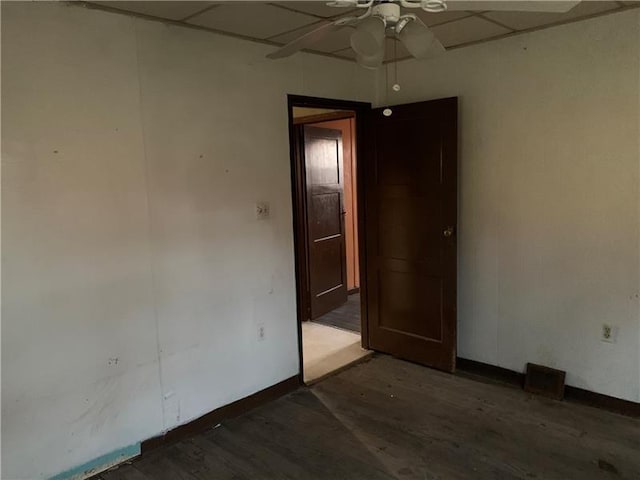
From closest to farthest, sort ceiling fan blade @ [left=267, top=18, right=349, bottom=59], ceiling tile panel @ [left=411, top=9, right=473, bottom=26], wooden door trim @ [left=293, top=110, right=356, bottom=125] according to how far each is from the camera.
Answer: ceiling fan blade @ [left=267, top=18, right=349, bottom=59], ceiling tile panel @ [left=411, top=9, right=473, bottom=26], wooden door trim @ [left=293, top=110, right=356, bottom=125]

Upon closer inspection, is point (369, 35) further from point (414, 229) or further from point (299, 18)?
point (414, 229)

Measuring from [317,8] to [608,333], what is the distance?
247 cm

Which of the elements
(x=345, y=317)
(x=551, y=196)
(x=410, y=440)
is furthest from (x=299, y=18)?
(x=345, y=317)

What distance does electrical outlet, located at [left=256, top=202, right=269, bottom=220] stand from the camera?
314 centimetres

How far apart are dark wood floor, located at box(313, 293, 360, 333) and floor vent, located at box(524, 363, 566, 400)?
1667mm

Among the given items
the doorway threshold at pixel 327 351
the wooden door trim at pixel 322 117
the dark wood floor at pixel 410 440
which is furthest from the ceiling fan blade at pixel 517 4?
the doorway threshold at pixel 327 351

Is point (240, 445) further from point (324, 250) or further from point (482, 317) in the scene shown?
point (324, 250)

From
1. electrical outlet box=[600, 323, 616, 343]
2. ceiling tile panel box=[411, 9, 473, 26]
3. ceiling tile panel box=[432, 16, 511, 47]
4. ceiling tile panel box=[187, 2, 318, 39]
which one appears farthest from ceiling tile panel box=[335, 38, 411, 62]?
electrical outlet box=[600, 323, 616, 343]

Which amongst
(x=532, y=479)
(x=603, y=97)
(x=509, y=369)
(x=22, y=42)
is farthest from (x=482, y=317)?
(x=22, y=42)

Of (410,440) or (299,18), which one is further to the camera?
(410,440)

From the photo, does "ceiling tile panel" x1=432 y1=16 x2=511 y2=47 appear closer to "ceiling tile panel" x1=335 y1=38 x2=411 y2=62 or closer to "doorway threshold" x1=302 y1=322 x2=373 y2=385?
"ceiling tile panel" x1=335 y1=38 x2=411 y2=62

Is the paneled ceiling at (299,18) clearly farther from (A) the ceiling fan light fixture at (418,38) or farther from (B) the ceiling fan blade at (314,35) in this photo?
(A) the ceiling fan light fixture at (418,38)

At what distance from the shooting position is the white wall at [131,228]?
2.22m

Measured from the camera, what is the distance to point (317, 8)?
250 cm
